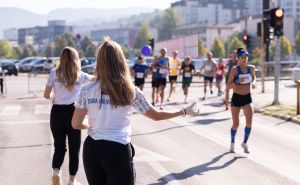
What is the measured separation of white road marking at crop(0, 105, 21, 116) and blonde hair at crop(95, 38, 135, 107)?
15.3 m

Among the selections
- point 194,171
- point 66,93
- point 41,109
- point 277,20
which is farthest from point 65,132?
point 277,20

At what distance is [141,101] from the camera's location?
4719 mm

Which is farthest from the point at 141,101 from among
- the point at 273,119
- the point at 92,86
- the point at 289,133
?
the point at 273,119

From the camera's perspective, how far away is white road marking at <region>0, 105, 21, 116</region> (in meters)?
19.2

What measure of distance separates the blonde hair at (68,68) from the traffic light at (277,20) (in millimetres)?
13947

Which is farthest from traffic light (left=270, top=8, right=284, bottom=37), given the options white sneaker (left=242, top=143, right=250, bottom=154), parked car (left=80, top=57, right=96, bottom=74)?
parked car (left=80, top=57, right=96, bottom=74)

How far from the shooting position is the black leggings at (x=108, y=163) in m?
4.45

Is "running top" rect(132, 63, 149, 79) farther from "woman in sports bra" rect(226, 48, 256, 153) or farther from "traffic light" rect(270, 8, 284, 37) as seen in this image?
"woman in sports bra" rect(226, 48, 256, 153)

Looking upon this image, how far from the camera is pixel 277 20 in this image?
20547 mm

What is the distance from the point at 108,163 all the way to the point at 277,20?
668 inches

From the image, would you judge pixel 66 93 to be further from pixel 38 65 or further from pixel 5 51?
pixel 5 51

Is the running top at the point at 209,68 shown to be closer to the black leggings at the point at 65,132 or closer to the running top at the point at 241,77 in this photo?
the running top at the point at 241,77

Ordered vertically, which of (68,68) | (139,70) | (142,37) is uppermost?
(142,37)

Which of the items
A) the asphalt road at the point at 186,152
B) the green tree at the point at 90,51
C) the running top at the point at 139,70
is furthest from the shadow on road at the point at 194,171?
the green tree at the point at 90,51
